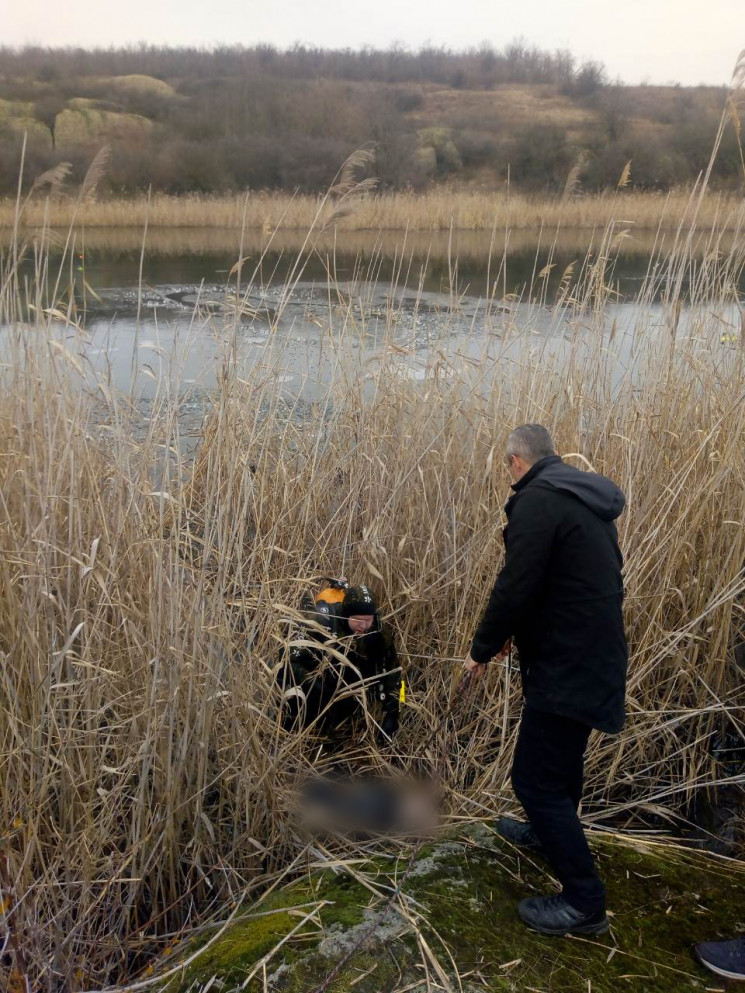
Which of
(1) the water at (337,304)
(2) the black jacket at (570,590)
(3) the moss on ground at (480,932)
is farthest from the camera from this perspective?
(1) the water at (337,304)

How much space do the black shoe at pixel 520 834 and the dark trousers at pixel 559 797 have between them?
0.68 feet

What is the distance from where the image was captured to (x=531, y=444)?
1.94 meters

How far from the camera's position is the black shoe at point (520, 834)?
2146 mm

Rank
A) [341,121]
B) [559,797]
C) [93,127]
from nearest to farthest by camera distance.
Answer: [559,797], [93,127], [341,121]

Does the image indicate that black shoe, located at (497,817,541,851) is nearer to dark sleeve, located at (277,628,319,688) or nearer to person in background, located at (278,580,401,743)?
person in background, located at (278,580,401,743)

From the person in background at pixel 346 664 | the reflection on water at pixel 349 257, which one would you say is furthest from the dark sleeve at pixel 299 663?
the reflection on water at pixel 349 257

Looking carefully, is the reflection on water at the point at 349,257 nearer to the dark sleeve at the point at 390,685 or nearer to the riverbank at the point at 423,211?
the riverbank at the point at 423,211

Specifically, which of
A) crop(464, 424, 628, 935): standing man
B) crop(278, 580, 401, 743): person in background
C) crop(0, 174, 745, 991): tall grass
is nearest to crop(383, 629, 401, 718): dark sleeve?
crop(278, 580, 401, 743): person in background

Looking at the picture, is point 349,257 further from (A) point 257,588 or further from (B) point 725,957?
(B) point 725,957

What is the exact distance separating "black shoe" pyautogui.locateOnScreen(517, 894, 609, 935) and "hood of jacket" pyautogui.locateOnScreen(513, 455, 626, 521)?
3.19 ft

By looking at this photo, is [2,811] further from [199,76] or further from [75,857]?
[199,76]

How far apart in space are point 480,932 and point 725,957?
59cm

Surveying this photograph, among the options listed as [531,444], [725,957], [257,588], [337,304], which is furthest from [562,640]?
[337,304]

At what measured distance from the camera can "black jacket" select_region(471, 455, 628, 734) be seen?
179 centimetres
